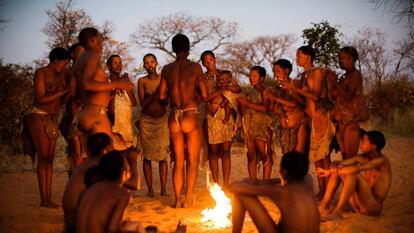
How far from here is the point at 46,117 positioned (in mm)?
5746

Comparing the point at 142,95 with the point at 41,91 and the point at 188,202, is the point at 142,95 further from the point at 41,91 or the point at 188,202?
the point at 188,202

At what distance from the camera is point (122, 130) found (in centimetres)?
→ 597

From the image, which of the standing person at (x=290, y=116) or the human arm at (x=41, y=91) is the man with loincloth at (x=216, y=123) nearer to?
the standing person at (x=290, y=116)

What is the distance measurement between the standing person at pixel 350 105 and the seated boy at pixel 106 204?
334 cm

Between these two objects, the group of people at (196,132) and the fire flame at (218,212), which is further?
the fire flame at (218,212)

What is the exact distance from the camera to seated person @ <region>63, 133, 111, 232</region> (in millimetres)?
3947

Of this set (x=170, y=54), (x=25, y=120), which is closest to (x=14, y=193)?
(x=25, y=120)

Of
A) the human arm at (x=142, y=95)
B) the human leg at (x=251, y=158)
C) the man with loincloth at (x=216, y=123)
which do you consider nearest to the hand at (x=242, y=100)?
the man with loincloth at (x=216, y=123)

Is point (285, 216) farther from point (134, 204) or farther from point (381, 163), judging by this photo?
point (134, 204)

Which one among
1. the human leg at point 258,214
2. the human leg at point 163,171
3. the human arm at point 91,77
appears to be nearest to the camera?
the human leg at point 258,214

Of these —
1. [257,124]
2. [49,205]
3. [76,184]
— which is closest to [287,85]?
[257,124]

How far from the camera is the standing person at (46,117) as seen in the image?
568 cm

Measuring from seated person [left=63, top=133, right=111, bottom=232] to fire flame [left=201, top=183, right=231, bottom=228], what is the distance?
1600mm

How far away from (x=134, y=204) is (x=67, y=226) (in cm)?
206
